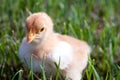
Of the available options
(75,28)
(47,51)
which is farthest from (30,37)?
(75,28)

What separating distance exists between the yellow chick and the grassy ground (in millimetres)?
71

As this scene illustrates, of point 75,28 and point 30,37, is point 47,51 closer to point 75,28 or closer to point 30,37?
point 30,37

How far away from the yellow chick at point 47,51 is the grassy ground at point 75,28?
7 cm

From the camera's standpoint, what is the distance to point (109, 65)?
96.7 inches

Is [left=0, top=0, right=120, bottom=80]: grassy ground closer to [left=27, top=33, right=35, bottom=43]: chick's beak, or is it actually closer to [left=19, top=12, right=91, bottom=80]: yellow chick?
[left=19, top=12, right=91, bottom=80]: yellow chick

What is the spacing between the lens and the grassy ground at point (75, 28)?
93.5 inches

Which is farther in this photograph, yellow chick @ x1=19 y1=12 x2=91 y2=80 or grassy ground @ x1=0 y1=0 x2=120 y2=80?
grassy ground @ x1=0 y1=0 x2=120 y2=80

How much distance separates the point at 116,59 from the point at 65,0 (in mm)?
780

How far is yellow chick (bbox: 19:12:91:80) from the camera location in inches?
82.0

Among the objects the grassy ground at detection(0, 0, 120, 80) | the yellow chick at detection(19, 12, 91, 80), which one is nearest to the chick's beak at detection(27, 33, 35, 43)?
the yellow chick at detection(19, 12, 91, 80)

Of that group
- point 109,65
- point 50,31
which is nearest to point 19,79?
point 50,31

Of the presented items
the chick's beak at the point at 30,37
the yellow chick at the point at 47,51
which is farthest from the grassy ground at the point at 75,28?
the chick's beak at the point at 30,37

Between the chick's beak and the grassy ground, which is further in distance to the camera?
the grassy ground

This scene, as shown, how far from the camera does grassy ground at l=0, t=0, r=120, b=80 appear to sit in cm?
238
